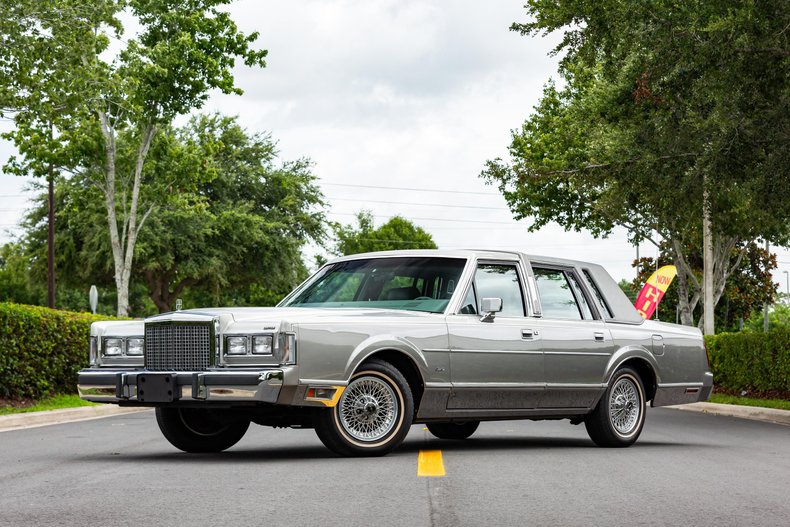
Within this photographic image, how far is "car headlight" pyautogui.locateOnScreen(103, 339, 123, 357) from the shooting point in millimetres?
9992

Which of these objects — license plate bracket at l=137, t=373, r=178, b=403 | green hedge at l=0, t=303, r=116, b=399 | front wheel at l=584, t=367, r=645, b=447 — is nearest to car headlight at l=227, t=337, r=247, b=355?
license plate bracket at l=137, t=373, r=178, b=403

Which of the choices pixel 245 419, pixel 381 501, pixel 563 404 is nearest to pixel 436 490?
pixel 381 501

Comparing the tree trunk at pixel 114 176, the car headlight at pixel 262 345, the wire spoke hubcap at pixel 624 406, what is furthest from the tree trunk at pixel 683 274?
the car headlight at pixel 262 345

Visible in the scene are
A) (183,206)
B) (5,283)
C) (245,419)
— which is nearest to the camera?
(245,419)

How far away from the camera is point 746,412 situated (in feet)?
67.0

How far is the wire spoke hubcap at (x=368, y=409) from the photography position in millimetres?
9477

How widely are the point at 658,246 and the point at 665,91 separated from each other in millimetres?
22246

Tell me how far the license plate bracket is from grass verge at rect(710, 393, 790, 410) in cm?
1405

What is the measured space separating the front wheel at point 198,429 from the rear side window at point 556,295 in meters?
3.19

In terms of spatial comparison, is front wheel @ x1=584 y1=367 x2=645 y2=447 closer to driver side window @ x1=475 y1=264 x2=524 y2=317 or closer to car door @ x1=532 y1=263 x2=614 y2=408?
car door @ x1=532 y1=263 x2=614 y2=408

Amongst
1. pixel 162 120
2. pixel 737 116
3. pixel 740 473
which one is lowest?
pixel 740 473

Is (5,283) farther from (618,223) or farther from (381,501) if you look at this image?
(381,501)

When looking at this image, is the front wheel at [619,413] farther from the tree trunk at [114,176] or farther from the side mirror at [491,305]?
the tree trunk at [114,176]

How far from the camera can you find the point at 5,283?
99.5 meters
